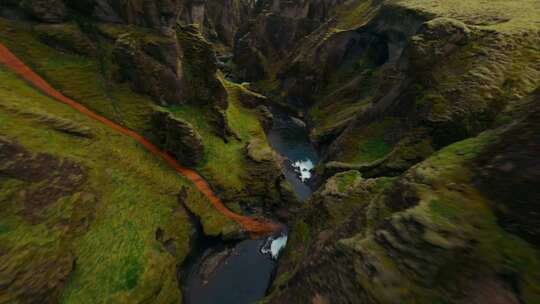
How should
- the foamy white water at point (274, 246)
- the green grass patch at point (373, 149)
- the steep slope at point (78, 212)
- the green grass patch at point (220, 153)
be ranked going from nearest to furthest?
the steep slope at point (78, 212) < the foamy white water at point (274, 246) < the green grass patch at point (220, 153) < the green grass patch at point (373, 149)

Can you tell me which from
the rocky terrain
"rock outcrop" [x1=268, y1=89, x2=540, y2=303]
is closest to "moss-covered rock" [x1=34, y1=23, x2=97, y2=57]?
the rocky terrain

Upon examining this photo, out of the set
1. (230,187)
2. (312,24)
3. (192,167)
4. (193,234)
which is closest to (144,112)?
(192,167)

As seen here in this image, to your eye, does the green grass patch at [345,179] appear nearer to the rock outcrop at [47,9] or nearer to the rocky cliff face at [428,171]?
the rocky cliff face at [428,171]

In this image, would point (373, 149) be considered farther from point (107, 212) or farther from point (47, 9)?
point (47, 9)

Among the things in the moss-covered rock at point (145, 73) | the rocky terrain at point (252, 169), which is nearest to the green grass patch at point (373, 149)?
the rocky terrain at point (252, 169)

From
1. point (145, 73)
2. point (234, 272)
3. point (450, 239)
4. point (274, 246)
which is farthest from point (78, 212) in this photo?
point (450, 239)

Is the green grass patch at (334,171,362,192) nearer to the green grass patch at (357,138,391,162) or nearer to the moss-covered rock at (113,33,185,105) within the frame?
the green grass patch at (357,138,391,162)
